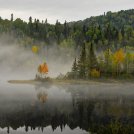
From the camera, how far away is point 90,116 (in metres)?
101

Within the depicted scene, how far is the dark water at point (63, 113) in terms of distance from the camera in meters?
82.7

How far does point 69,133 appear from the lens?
77.7 m

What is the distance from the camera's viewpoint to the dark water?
82.7 m

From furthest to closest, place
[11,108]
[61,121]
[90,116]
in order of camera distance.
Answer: [11,108]
[90,116]
[61,121]

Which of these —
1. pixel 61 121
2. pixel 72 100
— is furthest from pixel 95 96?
pixel 61 121

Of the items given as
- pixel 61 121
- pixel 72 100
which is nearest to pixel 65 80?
pixel 72 100

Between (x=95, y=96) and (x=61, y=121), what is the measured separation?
193 feet

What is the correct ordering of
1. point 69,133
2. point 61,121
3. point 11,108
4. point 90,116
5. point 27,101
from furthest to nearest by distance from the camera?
1. point 27,101
2. point 11,108
3. point 90,116
4. point 61,121
5. point 69,133

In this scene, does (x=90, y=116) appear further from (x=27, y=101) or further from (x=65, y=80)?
(x=65, y=80)

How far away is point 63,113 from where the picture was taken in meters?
104

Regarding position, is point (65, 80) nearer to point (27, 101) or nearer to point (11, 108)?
point (27, 101)

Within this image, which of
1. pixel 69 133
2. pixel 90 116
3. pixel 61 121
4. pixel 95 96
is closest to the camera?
pixel 69 133

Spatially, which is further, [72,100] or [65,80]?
[65,80]

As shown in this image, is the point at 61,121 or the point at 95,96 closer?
the point at 61,121
